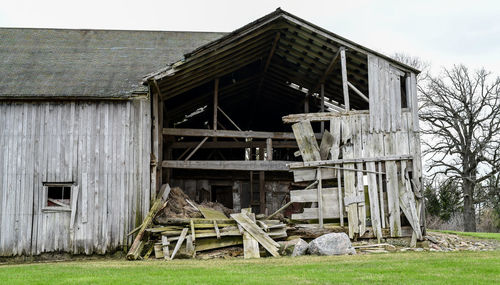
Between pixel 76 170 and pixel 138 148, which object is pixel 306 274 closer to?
pixel 138 148

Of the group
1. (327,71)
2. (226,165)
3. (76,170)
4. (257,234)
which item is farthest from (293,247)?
(76,170)

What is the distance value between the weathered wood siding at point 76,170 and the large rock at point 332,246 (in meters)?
5.59

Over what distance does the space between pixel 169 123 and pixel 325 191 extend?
33.1 ft

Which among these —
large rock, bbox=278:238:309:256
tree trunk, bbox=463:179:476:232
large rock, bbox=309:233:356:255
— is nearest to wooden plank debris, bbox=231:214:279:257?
large rock, bbox=278:238:309:256

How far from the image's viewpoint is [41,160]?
17.7 m

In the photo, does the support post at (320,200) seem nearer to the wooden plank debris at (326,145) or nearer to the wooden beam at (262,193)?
the wooden plank debris at (326,145)

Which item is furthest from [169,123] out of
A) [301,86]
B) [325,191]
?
[325,191]

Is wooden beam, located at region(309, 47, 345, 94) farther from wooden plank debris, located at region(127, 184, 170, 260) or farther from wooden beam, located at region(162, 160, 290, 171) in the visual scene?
wooden plank debris, located at region(127, 184, 170, 260)

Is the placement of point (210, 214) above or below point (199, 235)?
above

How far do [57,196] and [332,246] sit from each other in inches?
353

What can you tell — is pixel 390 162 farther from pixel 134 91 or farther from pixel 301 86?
pixel 134 91

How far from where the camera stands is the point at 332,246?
1559 centimetres

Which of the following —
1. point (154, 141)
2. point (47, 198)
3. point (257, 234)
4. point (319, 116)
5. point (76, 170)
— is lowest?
point (257, 234)

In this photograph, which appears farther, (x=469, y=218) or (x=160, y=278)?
(x=469, y=218)
